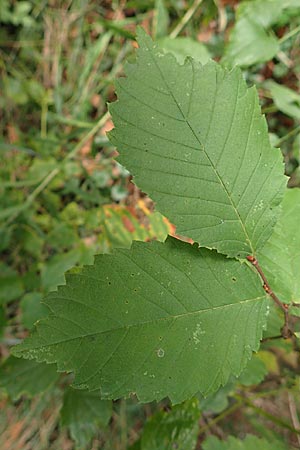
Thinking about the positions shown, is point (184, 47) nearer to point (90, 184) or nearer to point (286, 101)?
point (286, 101)

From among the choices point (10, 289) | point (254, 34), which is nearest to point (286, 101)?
point (254, 34)

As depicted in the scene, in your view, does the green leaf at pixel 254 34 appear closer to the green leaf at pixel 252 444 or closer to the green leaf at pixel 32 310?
the green leaf at pixel 32 310

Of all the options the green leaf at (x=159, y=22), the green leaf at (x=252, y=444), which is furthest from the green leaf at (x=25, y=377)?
the green leaf at (x=159, y=22)

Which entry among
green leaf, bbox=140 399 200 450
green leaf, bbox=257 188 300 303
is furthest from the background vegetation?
green leaf, bbox=257 188 300 303

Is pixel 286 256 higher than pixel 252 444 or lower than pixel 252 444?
higher

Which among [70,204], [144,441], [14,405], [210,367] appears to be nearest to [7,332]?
[14,405]

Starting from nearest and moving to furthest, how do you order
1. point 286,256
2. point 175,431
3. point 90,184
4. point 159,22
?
point 286,256
point 175,431
point 159,22
point 90,184

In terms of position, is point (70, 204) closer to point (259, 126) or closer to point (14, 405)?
point (14, 405)
